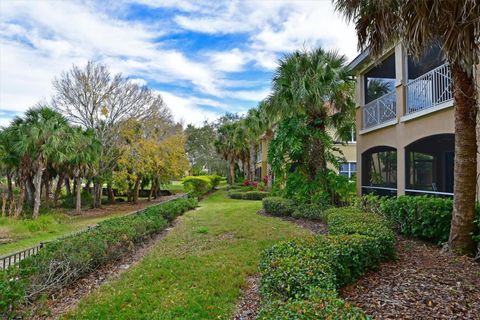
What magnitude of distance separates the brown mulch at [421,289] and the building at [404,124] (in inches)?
166

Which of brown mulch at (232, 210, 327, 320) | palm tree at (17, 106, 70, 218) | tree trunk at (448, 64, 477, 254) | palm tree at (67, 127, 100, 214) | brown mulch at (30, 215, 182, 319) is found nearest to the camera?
brown mulch at (232, 210, 327, 320)

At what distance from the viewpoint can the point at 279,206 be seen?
574 inches

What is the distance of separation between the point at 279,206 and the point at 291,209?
858mm

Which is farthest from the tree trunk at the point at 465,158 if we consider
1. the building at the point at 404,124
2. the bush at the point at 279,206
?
the bush at the point at 279,206

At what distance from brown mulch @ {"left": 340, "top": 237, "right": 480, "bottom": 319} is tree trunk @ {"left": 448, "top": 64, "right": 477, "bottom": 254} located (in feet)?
1.66

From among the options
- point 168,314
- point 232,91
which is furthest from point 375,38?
point 232,91

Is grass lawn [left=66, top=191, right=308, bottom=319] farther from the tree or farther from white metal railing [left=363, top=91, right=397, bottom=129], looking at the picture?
the tree

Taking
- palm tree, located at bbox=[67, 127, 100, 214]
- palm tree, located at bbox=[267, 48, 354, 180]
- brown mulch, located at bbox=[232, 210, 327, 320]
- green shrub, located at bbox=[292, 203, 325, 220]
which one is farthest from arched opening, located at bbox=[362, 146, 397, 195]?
palm tree, located at bbox=[67, 127, 100, 214]

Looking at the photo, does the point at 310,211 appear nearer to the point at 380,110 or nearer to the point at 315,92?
the point at 315,92

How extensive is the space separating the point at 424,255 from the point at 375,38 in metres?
4.48

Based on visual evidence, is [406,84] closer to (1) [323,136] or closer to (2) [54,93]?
(1) [323,136]

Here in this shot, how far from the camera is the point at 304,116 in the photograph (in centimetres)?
1417

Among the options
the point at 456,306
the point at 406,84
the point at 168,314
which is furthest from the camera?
the point at 406,84

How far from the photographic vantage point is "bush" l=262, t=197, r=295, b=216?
14055 millimetres
